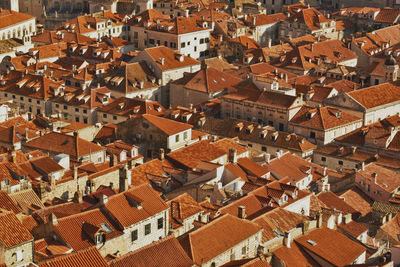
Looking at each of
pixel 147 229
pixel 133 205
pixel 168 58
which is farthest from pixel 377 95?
pixel 133 205

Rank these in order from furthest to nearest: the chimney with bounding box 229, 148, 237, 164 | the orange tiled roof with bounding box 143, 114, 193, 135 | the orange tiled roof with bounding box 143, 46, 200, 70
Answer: the orange tiled roof with bounding box 143, 46, 200, 70 < the orange tiled roof with bounding box 143, 114, 193, 135 < the chimney with bounding box 229, 148, 237, 164

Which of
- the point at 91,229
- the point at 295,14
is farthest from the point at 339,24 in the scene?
the point at 91,229

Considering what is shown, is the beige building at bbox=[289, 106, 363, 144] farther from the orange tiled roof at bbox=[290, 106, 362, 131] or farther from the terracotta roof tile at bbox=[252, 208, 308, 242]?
the terracotta roof tile at bbox=[252, 208, 308, 242]

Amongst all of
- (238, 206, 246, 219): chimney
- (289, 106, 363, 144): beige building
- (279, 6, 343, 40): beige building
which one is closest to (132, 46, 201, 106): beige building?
(289, 106, 363, 144): beige building

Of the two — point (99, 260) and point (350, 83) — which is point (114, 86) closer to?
point (350, 83)

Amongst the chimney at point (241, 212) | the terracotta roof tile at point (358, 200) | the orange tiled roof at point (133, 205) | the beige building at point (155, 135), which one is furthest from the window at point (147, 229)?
the beige building at point (155, 135)

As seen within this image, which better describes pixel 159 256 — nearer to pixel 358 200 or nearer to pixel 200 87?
pixel 358 200

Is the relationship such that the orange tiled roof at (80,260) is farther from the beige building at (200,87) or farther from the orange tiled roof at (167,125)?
the beige building at (200,87)

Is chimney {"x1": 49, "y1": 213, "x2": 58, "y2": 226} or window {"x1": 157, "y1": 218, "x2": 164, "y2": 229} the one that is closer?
chimney {"x1": 49, "y1": 213, "x2": 58, "y2": 226}

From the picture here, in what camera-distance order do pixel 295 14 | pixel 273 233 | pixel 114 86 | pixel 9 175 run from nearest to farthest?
pixel 273 233 < pixel 9 175 < pixel 114 86 < pixel 295 14

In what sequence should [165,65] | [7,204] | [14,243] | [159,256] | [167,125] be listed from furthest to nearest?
[165,65] → [167,125] → [7,204] → [159,256] → [14,243]

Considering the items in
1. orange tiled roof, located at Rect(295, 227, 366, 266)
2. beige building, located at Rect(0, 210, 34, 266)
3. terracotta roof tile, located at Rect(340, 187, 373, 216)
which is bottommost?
terracotta roof tile, located at Rect(340, 187, 373, 216)
